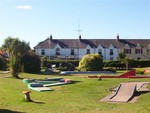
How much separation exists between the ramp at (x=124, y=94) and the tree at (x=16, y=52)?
1361 centimetres

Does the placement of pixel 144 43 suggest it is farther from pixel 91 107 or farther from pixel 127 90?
pixel 91 107

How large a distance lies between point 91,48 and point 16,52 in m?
37.4

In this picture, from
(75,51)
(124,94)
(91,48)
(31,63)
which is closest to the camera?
(124,94)

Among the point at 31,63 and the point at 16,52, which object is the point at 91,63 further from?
the point at 16,52

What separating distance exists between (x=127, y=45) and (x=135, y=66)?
17054 millimetres

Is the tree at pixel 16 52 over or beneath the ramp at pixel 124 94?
over

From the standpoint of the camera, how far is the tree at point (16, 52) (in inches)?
1372

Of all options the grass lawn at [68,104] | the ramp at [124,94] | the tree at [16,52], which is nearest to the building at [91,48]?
the tree at [16,52]

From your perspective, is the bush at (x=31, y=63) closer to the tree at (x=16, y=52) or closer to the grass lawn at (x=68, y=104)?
the tree at (x=16, y=52)

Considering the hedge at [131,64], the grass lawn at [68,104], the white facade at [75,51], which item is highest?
the white facade at [75,51]

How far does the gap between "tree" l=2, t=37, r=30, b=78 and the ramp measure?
13.6 m

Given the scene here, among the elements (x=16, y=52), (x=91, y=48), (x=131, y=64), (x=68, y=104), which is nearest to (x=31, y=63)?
(x=16, y=52)

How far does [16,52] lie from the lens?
1911 inches

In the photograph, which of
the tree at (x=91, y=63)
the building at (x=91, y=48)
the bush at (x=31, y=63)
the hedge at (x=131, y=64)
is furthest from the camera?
the building at (x=91, y=48)
